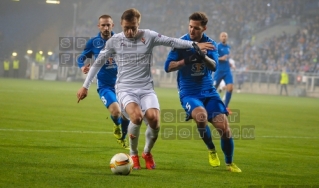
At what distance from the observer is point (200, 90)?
9.12 metres

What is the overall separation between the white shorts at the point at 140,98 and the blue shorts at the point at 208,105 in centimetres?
53

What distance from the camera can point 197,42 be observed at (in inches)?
354

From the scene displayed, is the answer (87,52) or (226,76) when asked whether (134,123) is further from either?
(226,76)

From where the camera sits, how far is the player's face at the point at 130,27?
334 inches

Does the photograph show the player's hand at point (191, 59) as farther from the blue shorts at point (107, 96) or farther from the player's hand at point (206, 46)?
the blue shorts at point (107, 96)

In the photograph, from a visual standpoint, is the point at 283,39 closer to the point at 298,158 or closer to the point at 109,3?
the point at 109,3

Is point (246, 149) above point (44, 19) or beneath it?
beneath

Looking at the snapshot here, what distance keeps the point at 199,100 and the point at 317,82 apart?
32168 mm

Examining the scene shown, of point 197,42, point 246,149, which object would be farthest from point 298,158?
point 197,42

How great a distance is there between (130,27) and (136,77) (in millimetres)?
716

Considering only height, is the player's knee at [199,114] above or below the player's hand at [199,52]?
below

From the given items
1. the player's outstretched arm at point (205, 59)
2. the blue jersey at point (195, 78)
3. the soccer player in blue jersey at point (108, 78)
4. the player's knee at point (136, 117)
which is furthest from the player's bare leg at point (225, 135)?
the soccer player in blue jersey at point (108, 78)

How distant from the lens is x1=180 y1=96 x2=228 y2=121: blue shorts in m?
8.92

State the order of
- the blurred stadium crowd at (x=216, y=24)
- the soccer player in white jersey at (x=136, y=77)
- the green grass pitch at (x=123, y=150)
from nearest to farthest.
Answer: the green grass pitch at (x=123, y=150) → the soccer player in white jersey at (x=136, y=77) → the blurred stadium crowd at (x=216, y=24)
